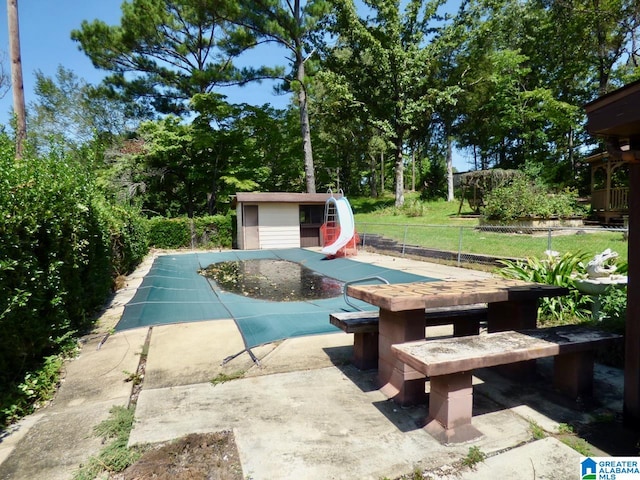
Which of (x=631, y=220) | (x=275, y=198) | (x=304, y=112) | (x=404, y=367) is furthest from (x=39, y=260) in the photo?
(x=304, y=112)

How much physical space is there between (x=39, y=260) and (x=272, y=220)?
43.6 feet

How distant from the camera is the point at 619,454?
80.3 inches

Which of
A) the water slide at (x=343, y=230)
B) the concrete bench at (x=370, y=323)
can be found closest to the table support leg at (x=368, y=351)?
the concrete bench at (x=370, y=323)

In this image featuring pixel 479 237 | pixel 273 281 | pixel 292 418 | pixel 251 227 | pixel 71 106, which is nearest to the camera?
pixel 292 418

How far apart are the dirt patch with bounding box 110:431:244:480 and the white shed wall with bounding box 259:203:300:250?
14473mm

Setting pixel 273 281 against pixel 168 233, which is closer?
pixel 273 281

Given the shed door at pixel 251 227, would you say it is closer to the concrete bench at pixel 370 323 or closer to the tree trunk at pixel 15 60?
the tree trunk at pixel 15 60

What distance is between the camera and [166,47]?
21344 millimetres

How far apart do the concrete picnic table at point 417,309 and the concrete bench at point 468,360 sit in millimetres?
225

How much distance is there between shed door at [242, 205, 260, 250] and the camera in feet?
53.6

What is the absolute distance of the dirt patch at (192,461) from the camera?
1.94 m

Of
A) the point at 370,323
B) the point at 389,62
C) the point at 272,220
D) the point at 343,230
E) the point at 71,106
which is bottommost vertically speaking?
the point at 370,323

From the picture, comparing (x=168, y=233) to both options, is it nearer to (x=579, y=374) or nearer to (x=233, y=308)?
(x=233, y=308)

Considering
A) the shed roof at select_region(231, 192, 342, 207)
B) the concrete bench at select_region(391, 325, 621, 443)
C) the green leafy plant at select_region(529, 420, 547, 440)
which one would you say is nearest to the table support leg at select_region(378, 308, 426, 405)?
the concrete bench at select_region(391, 325, 621, 443)
